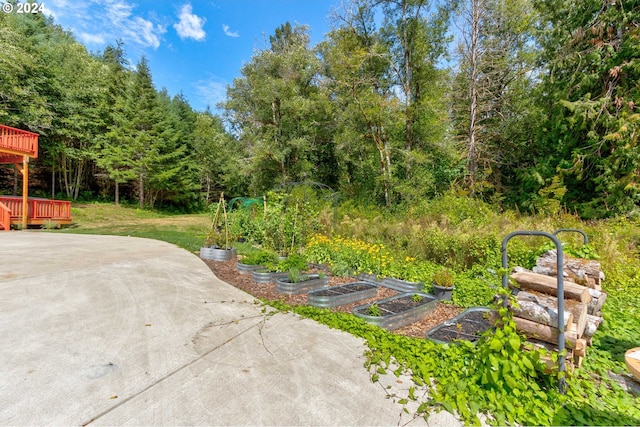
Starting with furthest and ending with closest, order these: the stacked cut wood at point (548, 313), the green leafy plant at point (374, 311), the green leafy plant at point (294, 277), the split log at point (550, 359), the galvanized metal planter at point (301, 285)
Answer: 1. the green leafy plant at point (294, 277)
2. the galvanized metal planter at point (301, 285)
3. the green leafy plant at point (374, 311)
4. the stacked cut wood at point (548, 313)
5. the split log at point (550, 359)

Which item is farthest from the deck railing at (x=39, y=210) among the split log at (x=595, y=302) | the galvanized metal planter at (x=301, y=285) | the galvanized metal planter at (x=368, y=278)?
the split log at (x=595, y=302)

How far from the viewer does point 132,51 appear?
23.9 meters

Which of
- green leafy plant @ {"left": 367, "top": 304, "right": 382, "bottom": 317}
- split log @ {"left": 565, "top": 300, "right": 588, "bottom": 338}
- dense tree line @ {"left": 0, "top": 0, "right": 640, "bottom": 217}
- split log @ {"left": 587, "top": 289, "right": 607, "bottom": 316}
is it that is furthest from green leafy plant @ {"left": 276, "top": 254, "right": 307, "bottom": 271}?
dense tree line @ {"left": 0, "top": 0, "right": 640, "bottom": 217}

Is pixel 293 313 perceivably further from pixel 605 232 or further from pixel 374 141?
pixel 374 141

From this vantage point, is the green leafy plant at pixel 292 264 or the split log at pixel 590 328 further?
the green leafy plant at pixel 292 264

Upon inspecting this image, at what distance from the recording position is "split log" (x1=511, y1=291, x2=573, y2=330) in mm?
2031

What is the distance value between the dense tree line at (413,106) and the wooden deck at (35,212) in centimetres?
656

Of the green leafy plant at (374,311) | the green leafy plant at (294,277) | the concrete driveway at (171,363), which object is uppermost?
the green leafy plant at (294,277)

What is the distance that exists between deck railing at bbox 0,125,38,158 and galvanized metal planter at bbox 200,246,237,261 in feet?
29.4

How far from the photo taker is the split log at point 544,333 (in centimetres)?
199

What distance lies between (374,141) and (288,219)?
5.89m

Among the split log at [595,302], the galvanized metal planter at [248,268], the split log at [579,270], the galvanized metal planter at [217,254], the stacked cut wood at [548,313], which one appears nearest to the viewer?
the stacked cut wood at [548,313]

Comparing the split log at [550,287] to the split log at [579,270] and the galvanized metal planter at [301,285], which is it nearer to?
the split log at [579,270]

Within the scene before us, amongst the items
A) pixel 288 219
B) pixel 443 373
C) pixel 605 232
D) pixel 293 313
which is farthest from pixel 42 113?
pixel 605 232
